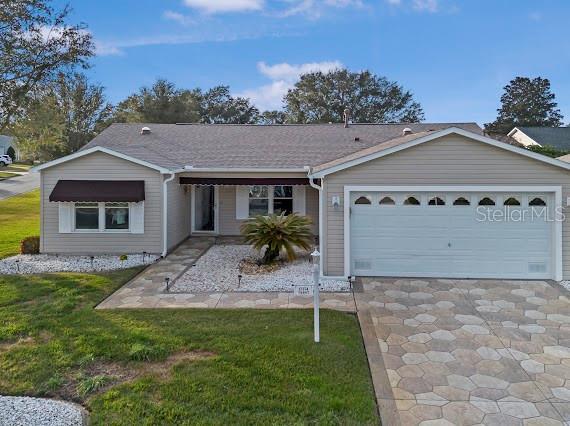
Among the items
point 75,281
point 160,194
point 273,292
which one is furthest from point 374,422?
point 160,194

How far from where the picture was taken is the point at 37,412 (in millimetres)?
5367

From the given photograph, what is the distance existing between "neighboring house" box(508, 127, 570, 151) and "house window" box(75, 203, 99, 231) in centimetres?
3916

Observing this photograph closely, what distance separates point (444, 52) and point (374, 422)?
21764 millimetres

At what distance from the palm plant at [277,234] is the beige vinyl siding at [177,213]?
4.07 metres

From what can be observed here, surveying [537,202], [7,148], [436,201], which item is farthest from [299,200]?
[7,148]

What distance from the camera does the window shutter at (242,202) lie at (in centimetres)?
1961

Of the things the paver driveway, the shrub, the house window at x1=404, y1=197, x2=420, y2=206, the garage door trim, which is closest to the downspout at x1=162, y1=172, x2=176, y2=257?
the shrub

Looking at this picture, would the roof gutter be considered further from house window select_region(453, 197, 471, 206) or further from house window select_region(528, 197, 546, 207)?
house window select_region(528, 197, 546, 207)

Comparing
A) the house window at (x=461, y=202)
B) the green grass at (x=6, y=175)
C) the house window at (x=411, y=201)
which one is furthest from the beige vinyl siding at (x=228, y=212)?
the green grass at (x=6, y=175)

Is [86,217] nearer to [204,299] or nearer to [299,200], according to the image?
[204,299]

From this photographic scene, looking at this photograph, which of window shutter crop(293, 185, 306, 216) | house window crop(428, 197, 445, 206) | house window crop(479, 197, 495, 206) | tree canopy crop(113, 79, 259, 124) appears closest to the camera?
house window crop(479, 197, 495, 206)

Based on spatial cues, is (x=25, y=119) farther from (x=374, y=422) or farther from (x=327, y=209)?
(x=374, y=422)

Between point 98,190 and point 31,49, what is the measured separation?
19.6 ft

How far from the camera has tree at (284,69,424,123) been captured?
173ft
